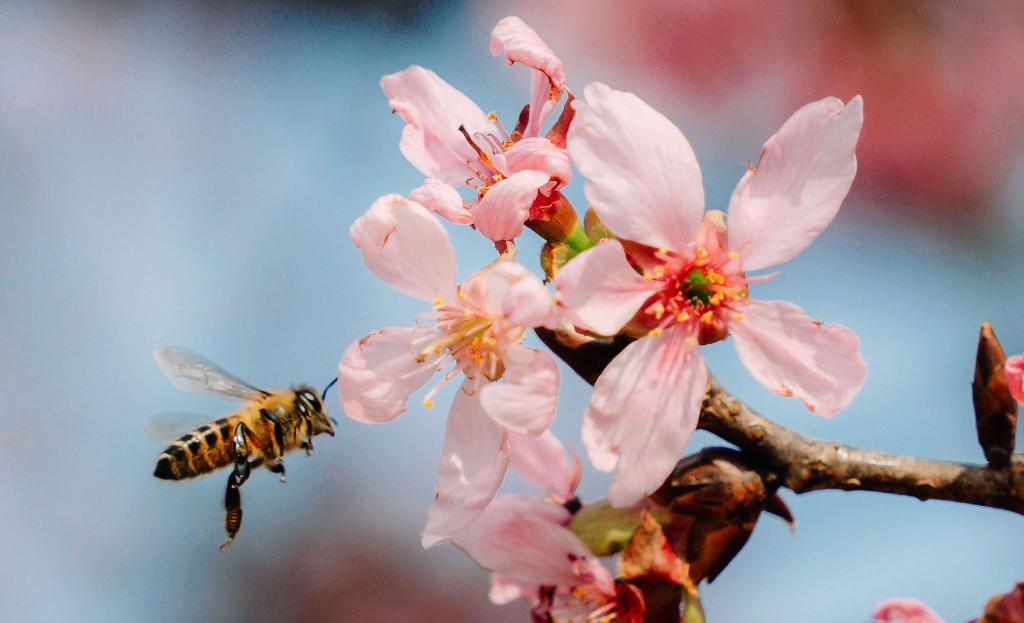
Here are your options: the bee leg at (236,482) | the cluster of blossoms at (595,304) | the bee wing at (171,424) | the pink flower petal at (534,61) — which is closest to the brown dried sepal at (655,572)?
the cluster of blossoms at (595,304)

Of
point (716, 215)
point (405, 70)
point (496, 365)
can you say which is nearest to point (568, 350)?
point (496, 365)

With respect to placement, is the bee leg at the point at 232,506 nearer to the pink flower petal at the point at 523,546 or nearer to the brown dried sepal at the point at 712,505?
the pink flower petal at the point at 523,546

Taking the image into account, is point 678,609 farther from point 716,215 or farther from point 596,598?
point 716,215

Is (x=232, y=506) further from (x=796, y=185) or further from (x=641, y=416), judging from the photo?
(x=796, y=185)

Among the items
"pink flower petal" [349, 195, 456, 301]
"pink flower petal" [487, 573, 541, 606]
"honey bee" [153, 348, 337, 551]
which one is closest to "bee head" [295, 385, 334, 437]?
"honey bee" [153, 348, 337, 551]

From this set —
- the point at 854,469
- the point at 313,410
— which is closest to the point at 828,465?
the point at 854,469

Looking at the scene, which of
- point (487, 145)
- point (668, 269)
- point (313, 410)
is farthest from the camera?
point (313, 410)
